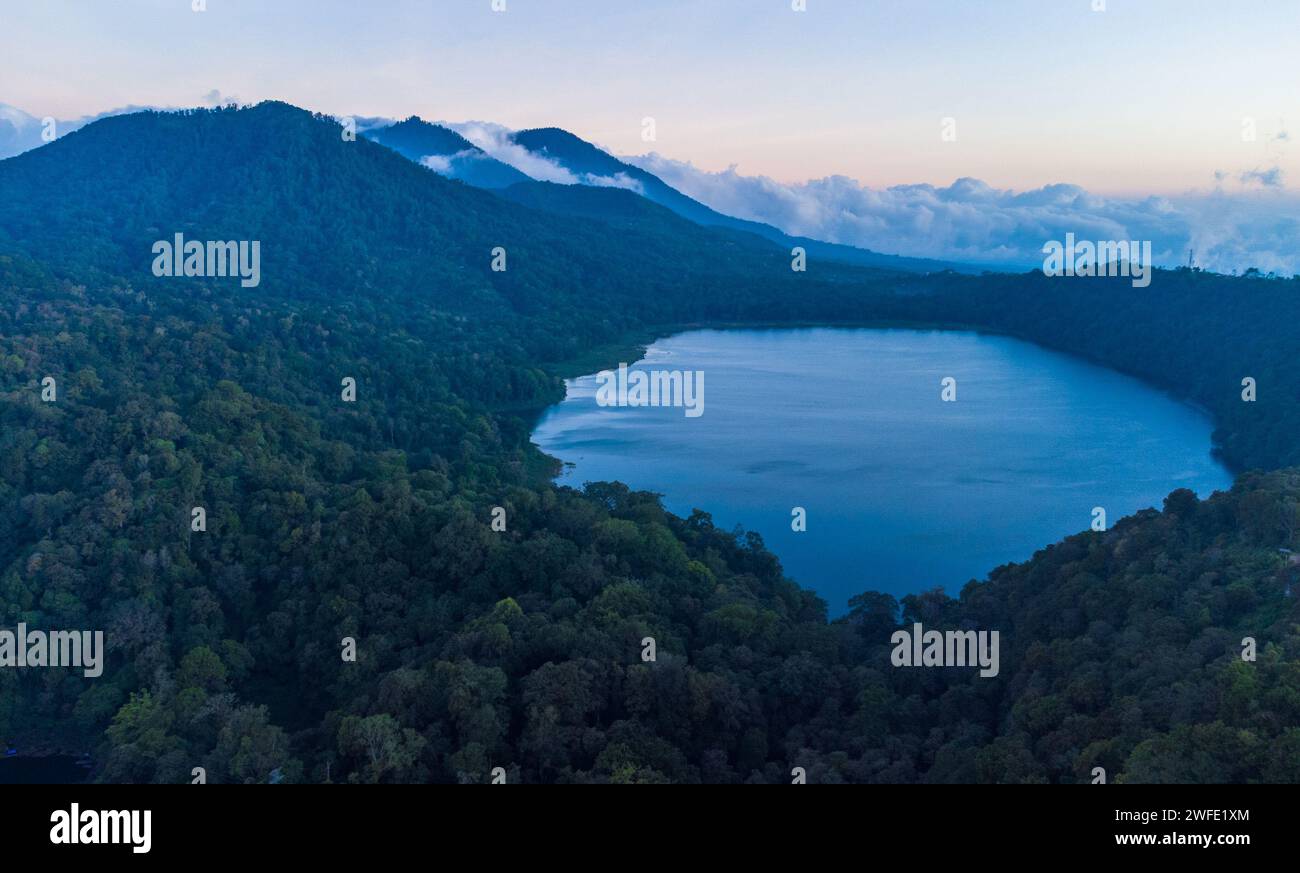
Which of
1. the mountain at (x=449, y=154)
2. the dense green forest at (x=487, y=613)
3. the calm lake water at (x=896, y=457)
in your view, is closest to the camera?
the dense green forest at (x=487, y=613)

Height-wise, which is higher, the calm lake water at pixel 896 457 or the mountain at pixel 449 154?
the mountain at pixel 449 154

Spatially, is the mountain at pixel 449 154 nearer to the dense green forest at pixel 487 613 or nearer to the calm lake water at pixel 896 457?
the calm lake water at pixel 896 457

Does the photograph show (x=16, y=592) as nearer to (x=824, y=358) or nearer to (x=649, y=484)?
(x=649, y=484)

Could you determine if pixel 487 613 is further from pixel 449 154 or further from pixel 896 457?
pixel 449 154

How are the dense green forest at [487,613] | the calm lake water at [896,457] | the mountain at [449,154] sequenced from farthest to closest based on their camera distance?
the mountain at [449,154], the calm lake water at [896,457], the dense green forest at [487,613]

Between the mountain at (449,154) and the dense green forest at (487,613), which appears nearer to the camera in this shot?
the dense green forest at (487,613)

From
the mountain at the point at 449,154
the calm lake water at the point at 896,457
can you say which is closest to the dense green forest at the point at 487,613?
the calm lake water at the point at 896,457
